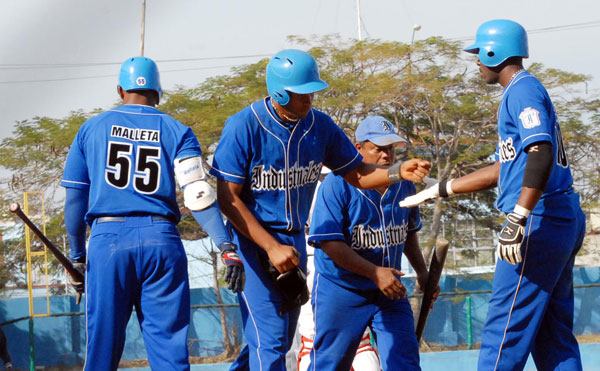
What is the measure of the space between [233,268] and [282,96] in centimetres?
109

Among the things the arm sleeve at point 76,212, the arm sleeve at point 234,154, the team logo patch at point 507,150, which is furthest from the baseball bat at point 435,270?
the arm sleeve at point 76,212

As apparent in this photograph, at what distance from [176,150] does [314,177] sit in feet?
3.13

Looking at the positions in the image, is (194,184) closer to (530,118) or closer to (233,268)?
(233,268)

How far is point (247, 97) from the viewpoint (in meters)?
16.4

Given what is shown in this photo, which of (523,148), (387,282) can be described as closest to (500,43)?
(523,148)

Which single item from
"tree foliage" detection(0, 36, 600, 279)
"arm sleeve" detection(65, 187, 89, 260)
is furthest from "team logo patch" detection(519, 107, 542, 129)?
"tree foliage" detection(0, 36, 600, 279)

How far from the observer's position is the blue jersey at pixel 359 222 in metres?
5.95

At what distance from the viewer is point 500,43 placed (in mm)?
5328

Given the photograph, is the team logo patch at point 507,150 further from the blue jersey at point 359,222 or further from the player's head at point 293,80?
the player's head at point 293,80

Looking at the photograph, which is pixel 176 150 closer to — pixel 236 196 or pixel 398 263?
pixel 236 196

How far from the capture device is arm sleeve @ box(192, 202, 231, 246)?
4.89 meters

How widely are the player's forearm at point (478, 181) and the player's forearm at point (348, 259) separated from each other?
79cm

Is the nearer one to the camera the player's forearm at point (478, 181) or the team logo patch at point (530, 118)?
the team logo patch at point (530, 118)

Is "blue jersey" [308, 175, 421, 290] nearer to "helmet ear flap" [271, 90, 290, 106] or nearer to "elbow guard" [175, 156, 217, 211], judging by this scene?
"helmet ear flap" [271, 90, 290, 106]
